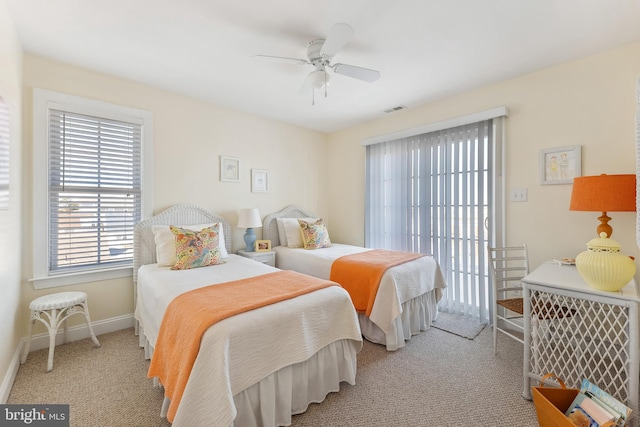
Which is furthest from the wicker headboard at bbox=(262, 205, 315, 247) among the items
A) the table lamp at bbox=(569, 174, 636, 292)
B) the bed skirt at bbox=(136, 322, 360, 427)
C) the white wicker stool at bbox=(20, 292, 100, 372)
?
the table lamp at bbox=(569, 174, 636, 292)

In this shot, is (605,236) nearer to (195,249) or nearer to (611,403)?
(611,403)

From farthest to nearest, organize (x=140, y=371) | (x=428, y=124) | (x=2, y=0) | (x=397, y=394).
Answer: (x=428, y=124), (x=140, y=371), (x=397, y=394), (x=2, y=0)

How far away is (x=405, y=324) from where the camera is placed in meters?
2.58

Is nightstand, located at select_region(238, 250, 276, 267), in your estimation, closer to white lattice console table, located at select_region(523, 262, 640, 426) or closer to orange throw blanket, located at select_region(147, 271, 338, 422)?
orange throw blanket, located at select_region(147, 271, 338, 422)

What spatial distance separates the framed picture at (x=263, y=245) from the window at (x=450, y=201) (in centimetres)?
164

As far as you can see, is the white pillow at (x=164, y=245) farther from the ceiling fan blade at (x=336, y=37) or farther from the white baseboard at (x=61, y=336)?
the ceiling fan blade at (x=336, y=37)

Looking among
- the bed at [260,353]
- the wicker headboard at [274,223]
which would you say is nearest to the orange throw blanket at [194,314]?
the bed at [260,353]

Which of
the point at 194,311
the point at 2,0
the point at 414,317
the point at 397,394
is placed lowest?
the point at 397,394

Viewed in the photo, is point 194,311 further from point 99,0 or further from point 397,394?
point 99,0

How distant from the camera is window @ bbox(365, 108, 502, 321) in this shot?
2.92 meters

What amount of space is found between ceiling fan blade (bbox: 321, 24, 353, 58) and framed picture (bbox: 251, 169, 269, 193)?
2.18 m

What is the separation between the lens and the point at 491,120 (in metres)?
2.88

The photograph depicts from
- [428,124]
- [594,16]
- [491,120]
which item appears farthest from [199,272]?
[594,16]

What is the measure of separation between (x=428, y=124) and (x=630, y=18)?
169 centimetres
